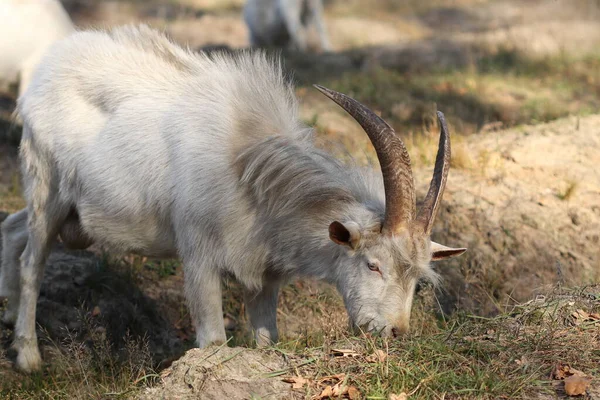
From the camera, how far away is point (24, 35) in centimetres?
998

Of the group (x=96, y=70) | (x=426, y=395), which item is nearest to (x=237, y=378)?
(x=426, y=395)

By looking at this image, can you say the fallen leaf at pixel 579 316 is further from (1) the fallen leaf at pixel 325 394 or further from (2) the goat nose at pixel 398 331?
(1) the fallen leaf at pixel 325 394

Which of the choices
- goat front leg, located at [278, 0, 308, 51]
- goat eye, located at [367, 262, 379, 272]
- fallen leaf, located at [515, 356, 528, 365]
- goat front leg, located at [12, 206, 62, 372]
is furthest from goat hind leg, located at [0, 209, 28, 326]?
goat front leg, located at [278, 0, 308, 51]

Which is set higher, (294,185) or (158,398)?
(294,185)

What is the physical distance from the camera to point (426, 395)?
4043 mm

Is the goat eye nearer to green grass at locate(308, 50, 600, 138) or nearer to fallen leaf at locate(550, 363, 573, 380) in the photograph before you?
fallen leaf at locate(550, 363, 573, 380)

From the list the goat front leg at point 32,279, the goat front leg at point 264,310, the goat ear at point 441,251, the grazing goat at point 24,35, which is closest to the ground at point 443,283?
the goat front leg at point 32,279

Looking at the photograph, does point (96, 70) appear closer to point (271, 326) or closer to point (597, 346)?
point (271, 326)

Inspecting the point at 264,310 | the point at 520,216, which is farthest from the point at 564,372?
the point at 520,216

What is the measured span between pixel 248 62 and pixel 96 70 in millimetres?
1168

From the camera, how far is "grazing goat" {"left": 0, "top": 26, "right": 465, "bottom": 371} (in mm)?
4734

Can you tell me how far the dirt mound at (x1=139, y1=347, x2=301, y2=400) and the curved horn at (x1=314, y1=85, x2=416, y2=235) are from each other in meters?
1.03

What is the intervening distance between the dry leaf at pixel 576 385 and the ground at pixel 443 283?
0.03 metres

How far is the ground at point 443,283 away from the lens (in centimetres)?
422
